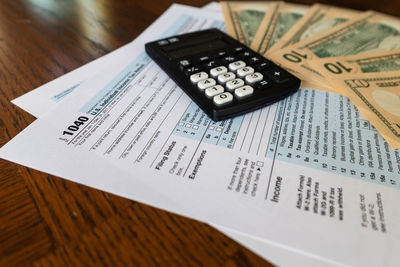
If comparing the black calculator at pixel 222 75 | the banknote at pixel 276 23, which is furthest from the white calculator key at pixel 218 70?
the banknote at pixel 276 23

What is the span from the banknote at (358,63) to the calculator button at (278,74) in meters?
0.06

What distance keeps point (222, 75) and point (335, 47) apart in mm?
210

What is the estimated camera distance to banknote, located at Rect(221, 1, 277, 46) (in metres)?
0.48

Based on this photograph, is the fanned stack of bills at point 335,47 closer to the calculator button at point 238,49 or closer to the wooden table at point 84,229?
the calculator button at point 238,49

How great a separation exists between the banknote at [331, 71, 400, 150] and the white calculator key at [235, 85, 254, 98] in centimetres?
12

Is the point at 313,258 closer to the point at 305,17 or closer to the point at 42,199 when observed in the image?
the point at 42,199

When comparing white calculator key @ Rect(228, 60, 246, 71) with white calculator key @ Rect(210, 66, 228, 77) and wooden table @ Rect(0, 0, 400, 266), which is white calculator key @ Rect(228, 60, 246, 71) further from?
wooden table @ Rect(0, 0, 400, 266)

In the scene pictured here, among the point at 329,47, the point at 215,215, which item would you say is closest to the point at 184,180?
the point at 215,215

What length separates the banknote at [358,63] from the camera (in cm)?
39

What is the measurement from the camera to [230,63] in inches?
14.6

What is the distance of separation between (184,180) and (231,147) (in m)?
0.06

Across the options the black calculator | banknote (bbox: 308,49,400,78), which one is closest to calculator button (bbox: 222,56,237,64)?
the black calculator

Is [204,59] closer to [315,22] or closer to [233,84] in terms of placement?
[233,84]

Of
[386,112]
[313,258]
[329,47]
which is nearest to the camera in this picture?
[313,258]
